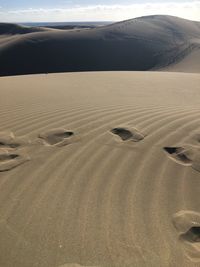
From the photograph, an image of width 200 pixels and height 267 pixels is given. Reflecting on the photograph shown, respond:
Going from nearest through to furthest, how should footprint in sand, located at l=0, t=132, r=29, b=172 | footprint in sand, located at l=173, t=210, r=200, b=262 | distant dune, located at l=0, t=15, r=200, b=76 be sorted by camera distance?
footprint in sand, located at l=173, t=210, r=200, b=262 → footprint in sand, located at l=0, t=132, r=29, b=172 → distant dune, located at l=0, t=15, r=200, b=76

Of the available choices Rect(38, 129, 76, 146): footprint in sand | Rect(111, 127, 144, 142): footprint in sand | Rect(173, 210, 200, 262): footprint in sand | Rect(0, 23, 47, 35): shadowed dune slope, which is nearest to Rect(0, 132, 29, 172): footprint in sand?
Rect(38, 129, 76, 146): footprint in sand

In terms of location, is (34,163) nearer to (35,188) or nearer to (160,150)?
(35,188)

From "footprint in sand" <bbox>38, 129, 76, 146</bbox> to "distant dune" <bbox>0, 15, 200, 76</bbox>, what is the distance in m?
26.8

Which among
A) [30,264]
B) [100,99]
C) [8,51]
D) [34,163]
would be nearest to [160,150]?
[34,163]

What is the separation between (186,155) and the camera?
373 centimetres

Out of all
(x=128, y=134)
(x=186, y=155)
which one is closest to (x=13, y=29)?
(x=128, y=134)

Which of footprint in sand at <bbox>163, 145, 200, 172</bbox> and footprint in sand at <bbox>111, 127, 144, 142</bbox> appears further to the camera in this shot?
footprint in sand at <bbox>111, 127, 144, 142</bbox>

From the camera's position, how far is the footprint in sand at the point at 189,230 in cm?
231

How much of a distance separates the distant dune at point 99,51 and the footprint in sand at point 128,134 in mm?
26544

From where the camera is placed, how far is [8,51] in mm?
37969

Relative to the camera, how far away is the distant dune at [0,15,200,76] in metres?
34.4

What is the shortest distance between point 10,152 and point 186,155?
6.15 feet

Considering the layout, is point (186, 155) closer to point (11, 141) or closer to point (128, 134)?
point (128, 134)

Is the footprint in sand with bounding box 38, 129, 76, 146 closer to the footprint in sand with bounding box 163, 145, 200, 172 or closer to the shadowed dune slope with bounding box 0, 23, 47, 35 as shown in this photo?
the footprint in sand with bounding box 163, 145, 200, 172
